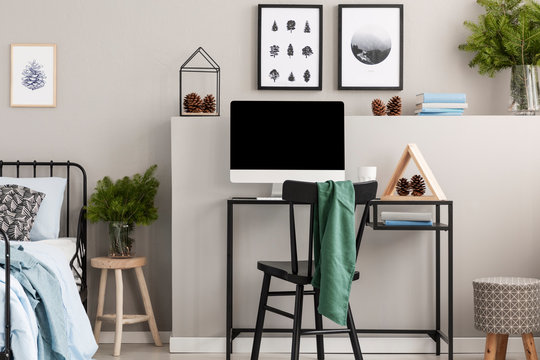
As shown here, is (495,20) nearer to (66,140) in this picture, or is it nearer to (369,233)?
(369,233)

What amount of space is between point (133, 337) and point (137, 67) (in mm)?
1616

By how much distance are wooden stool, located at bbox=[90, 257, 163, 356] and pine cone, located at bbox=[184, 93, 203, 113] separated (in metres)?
0.89

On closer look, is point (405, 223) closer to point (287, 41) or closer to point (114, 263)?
point (287, 41)

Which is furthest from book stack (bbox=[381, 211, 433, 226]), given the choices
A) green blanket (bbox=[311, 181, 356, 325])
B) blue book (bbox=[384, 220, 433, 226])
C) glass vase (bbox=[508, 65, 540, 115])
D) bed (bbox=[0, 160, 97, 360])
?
bed (bbox=[0, 160, 97, 360])

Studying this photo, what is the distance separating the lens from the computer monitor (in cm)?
374

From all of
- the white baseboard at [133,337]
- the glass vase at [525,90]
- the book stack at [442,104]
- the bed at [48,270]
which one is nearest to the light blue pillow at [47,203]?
the bed at [48,270]

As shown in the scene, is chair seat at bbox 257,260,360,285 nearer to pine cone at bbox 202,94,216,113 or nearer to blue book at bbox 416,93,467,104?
pine cone at bbox 202,94,216,113

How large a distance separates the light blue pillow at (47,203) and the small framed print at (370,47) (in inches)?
69.2

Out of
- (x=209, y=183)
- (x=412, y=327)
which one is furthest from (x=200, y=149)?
(x=412, y=327)

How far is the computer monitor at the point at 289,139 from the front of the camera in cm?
374

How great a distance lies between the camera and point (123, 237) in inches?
153

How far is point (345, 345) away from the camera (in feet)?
12.7

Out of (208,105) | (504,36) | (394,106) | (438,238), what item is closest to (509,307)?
(438,238)

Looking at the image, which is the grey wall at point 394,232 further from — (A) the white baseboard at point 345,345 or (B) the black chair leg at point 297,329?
(B) the black chair leg at point 297,329
